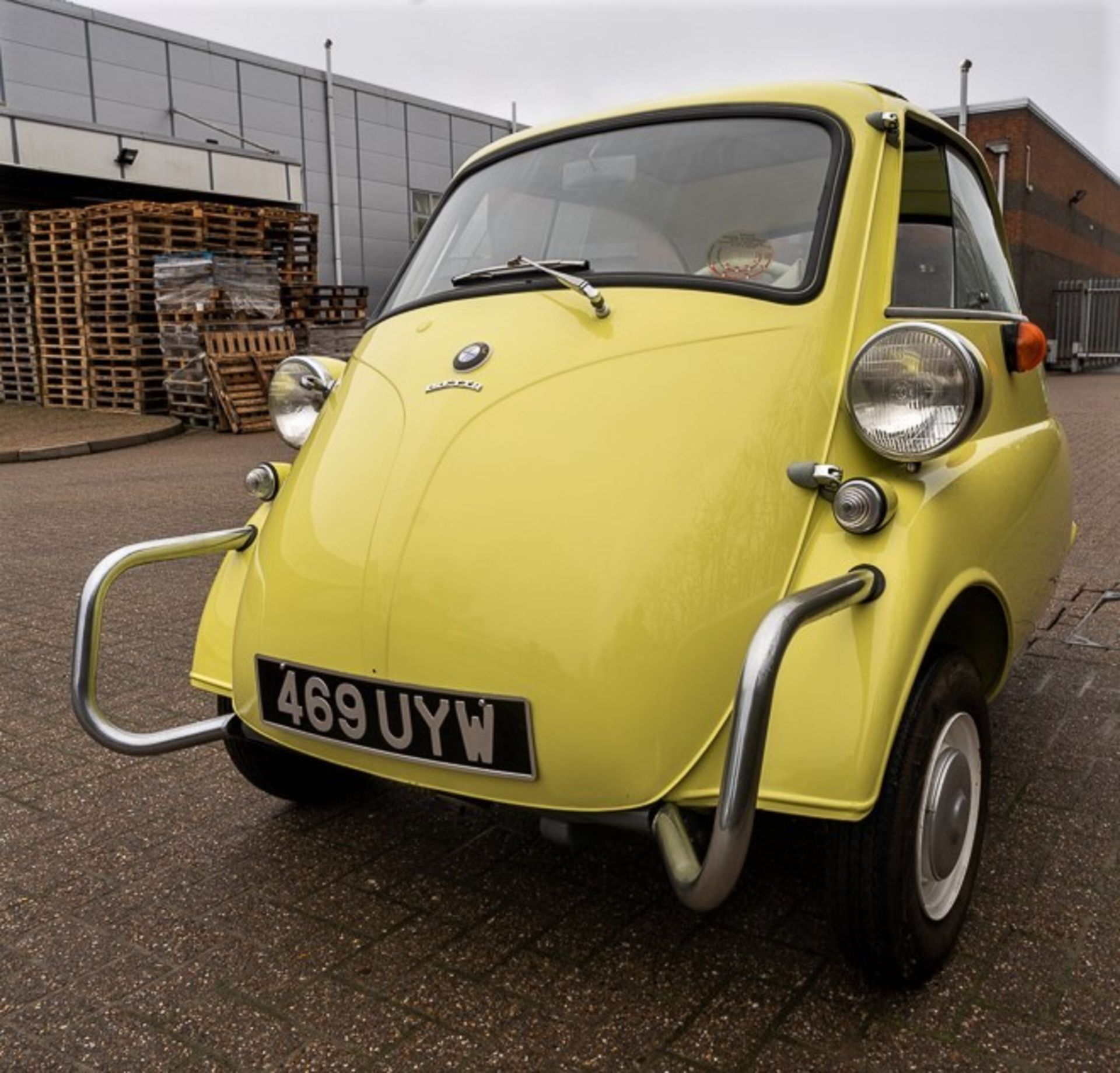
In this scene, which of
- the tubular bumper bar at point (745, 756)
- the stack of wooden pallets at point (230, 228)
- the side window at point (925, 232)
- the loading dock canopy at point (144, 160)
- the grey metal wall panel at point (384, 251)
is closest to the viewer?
the tubular bumper bar at point (745, 756)

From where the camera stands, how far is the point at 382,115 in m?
25.6

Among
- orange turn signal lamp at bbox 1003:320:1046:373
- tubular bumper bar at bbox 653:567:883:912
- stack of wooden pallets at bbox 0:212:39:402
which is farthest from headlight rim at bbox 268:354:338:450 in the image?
stack of wooden pallets at bbox 0:212:39:402

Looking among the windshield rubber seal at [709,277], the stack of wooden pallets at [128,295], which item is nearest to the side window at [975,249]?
the windshield rubber seal at [709,277]

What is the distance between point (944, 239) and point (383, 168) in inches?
959

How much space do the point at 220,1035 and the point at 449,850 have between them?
0.83m

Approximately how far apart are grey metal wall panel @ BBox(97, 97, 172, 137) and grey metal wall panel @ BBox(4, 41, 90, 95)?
1.48ft

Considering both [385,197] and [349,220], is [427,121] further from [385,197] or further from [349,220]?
[349,220]

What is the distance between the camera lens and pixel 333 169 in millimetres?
24156

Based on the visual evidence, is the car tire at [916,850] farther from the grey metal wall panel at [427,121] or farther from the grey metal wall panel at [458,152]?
the grey metal wall panel at [458,152]

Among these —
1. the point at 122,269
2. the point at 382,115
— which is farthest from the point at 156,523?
the point at 382,115

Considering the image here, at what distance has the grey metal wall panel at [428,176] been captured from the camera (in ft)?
86.8

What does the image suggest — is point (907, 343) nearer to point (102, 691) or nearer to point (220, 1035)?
point (220, 1035)

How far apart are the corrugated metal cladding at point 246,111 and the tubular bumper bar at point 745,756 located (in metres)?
17.7

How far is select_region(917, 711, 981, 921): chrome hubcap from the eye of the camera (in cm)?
224
